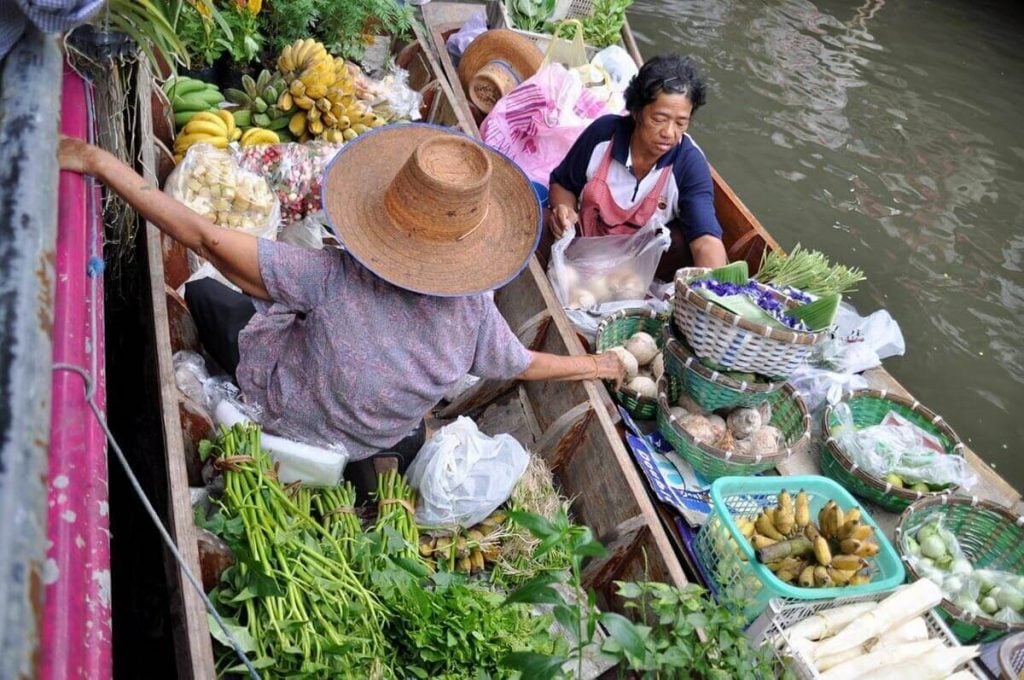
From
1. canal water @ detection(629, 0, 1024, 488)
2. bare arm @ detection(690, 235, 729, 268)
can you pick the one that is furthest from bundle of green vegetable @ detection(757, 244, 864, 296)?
canal water @ detection(629, 0, 1024, 488)

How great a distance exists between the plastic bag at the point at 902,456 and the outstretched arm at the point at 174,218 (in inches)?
97.4

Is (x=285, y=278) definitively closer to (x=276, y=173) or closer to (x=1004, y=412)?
(x=276, y=173)

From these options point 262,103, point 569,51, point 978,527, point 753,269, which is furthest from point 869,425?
point 262,103

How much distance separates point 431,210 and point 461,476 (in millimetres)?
957

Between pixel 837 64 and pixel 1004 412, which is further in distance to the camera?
pixel 837 64

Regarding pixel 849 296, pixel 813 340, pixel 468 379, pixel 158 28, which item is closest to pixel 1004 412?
pixel 849 296

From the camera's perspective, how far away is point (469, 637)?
204 centimetres

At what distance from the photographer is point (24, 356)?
26.0 inches

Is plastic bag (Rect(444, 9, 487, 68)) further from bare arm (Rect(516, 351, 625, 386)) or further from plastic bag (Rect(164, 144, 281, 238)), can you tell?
bare arm (Rect(516, 351, 625, 386))

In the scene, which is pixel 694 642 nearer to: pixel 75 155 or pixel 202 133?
pixel 75 155

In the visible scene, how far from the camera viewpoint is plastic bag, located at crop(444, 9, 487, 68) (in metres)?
5.64

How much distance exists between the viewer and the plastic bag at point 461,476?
2635 mm

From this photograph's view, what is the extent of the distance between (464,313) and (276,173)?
1.80 m

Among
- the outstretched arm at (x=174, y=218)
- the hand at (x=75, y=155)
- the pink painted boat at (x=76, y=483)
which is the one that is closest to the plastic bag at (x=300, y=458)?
the outstretched arm at (x=174, y=218)
